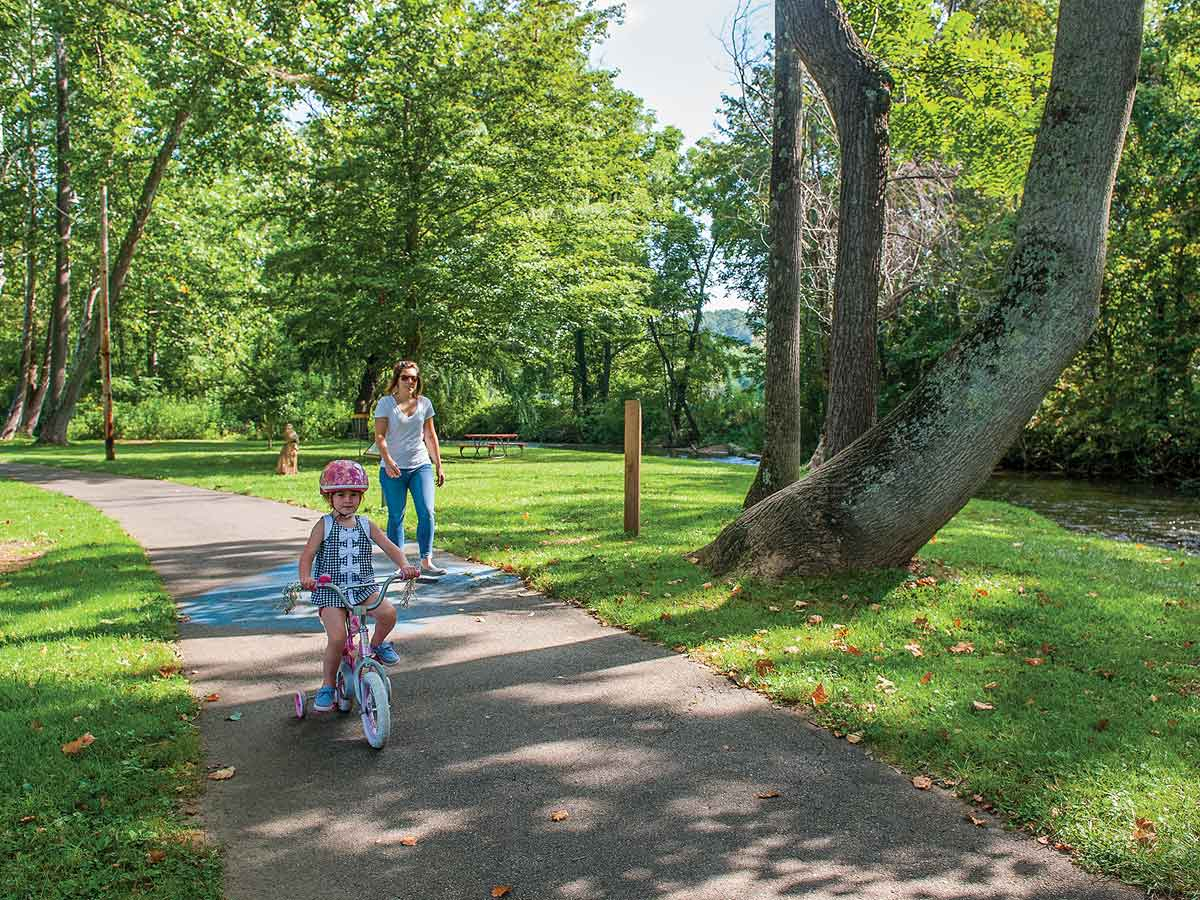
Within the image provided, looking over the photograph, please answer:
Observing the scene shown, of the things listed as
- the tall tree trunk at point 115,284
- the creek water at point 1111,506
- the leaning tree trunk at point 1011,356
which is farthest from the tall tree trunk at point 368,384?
the leaning tree trunk at point 1011,356

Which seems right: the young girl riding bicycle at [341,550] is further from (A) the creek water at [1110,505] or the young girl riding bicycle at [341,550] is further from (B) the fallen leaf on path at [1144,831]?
(A) the creek water at [1110,505]

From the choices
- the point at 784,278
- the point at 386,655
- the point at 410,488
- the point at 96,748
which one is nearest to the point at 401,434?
the point at 410,488

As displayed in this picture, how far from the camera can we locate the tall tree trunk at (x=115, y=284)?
2558 cm

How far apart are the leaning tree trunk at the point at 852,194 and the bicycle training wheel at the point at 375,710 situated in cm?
535

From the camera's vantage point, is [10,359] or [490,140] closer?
[490,140]

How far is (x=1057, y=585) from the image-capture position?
7922 mm

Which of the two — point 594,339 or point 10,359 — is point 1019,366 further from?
point 10,359

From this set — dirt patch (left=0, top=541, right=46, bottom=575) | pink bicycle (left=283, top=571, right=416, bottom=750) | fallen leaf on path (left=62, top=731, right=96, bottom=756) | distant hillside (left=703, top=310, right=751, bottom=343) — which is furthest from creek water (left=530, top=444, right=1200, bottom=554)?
distant hillside (left=703, top=310, right=751, bottom=343)

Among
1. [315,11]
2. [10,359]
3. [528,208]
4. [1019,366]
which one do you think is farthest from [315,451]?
[10,359]

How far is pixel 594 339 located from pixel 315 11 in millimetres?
27651

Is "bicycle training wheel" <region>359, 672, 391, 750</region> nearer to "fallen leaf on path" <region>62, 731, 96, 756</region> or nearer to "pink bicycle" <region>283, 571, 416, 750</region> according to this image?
"pink bicycle" <region>283, 571, 416, 750</region>

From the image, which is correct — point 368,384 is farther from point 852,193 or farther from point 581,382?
point 852,193

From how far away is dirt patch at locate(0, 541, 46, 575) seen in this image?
9.14 metres

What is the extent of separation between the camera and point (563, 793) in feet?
13.1
